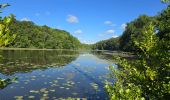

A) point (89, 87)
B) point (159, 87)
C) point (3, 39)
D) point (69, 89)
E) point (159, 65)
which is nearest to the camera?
point (3, 39)

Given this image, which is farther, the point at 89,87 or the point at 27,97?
the point at 89,87

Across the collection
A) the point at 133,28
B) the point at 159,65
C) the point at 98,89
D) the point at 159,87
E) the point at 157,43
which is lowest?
the point at 98,89

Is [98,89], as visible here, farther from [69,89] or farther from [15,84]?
[15,84]

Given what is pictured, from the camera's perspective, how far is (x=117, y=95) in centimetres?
528

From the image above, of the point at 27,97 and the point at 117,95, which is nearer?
the point at 117,95

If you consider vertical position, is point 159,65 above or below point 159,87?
above

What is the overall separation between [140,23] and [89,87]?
355 ft

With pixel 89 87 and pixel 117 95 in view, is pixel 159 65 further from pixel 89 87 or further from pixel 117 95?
pixel 89 87

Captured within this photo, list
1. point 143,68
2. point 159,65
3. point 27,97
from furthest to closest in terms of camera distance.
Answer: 1. point 27,97
2. point 143,68
3. point 159,65

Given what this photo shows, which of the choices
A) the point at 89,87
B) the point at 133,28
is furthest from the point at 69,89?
the point at 133,28

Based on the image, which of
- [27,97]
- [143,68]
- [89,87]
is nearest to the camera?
[143,68]

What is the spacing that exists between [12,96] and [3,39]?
17211 millimetres

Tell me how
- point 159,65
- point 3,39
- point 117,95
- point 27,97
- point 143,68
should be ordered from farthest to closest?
point 27,97
point 143,68
point 159,65
point 117,95
point 3,39

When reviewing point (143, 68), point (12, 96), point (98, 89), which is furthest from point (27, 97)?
point (143, 68)
